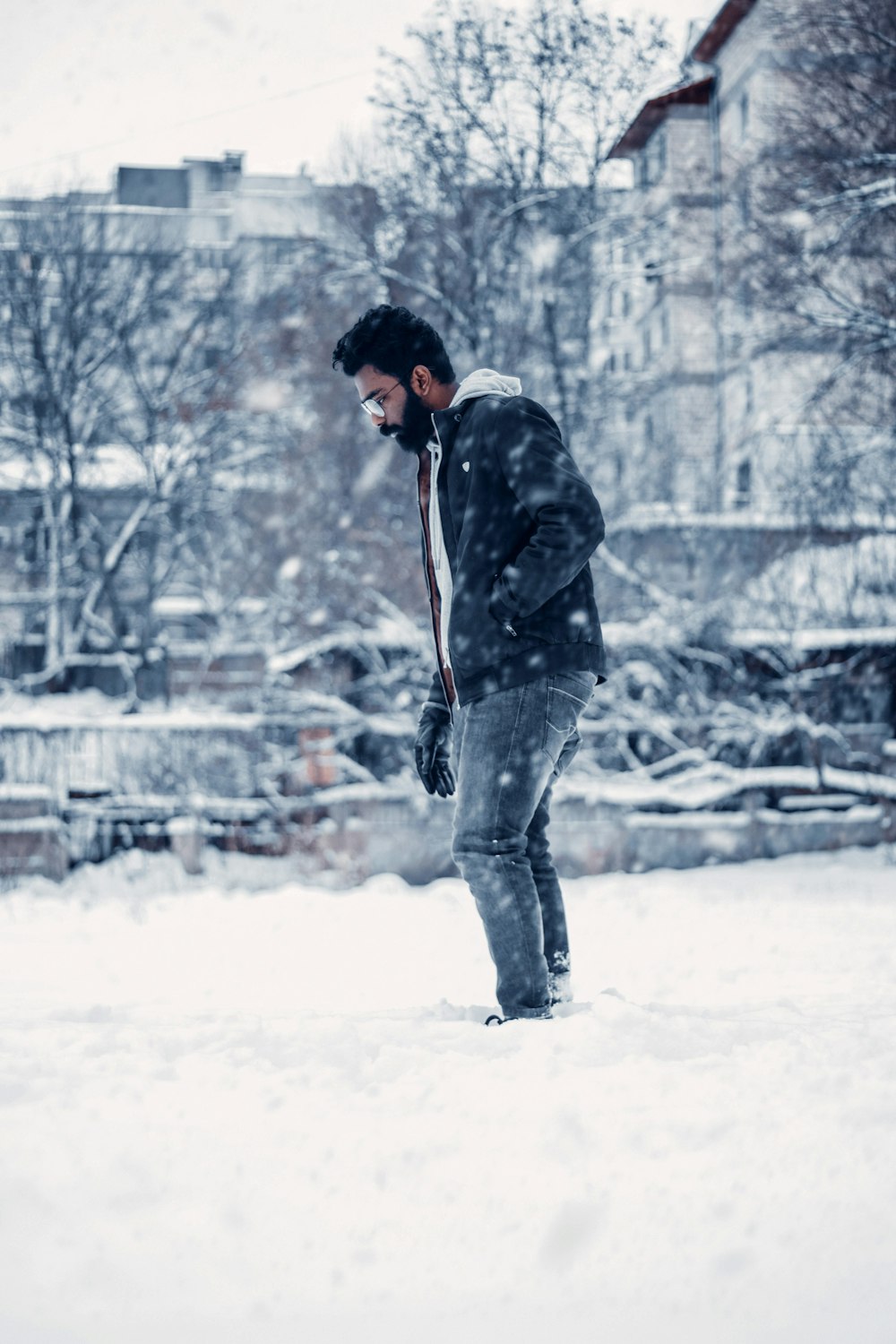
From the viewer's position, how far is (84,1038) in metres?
2.78

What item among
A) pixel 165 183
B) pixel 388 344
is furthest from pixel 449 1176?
pixel 165 183

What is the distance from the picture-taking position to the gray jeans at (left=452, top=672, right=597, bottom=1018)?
114 inches

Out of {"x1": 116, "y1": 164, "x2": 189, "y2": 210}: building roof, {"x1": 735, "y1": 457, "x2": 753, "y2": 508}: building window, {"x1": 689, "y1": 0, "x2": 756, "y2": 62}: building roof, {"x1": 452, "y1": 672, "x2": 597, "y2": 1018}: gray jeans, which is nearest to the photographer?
{"x1": 452, "y1": 672, "x2": 597, "y2": 1018}: gray jeans

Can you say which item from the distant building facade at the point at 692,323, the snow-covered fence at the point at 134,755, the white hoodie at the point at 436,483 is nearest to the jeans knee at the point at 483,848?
the white hoodie at the point at 436,483

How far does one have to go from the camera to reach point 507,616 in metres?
2.82

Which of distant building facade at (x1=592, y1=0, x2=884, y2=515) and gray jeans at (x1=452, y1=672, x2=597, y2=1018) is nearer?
gray jeans at (x1=452, y1=672, x2=597, y2=1018)

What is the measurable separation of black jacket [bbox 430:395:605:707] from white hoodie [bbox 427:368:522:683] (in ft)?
0.14

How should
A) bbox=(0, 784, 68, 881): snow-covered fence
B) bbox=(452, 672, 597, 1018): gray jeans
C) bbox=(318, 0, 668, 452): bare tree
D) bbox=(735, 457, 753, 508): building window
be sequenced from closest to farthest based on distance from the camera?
bbox=(452, 672, 597, 1018): gray jeans < bbox=(0, 784, 68, 881): snow-covered fence < bbox=(318, 0, 668, 452): bare tree < bbox=(735, 457, 753, 508): building window

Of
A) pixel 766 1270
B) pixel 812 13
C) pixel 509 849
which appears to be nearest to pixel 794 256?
pixel 812 13

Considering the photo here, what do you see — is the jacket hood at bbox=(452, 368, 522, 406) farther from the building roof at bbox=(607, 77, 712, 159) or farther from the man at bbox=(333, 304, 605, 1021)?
the building roof at bbox=(607, 77, 712, 159)

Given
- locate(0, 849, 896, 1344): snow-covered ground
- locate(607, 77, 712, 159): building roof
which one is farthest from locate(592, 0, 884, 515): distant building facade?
locate(0, 849, 896, 1344): snow-covered ground

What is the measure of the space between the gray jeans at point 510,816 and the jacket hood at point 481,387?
0.73 metres

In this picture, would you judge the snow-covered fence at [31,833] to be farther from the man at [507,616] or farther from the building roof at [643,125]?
the building roof at [643,125]

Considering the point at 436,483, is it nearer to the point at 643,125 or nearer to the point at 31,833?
the point at 31,833
